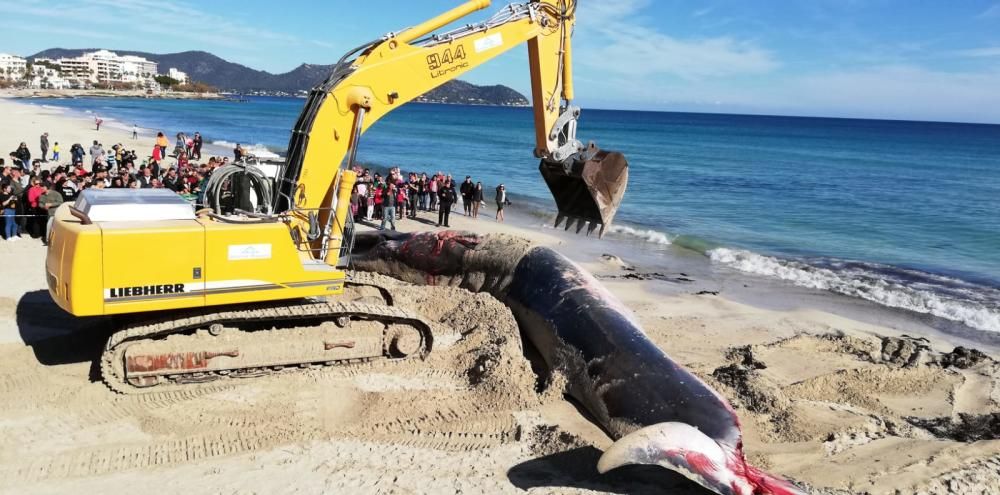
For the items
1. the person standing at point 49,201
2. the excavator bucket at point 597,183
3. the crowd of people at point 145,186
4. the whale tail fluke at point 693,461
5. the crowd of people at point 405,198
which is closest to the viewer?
the whale tail fluke at point 693,461

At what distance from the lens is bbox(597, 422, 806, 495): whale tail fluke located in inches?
231

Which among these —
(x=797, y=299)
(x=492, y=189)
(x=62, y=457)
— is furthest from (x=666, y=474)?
(x=492, y=189)

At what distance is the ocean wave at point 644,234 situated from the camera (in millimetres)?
21936

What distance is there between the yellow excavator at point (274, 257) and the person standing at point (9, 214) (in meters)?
7.51

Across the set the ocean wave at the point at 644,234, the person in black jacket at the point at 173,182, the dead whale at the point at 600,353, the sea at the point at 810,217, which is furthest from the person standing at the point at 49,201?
the ocean wave at the point at 644,234

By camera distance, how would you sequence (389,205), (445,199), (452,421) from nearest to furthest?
(452,421) → (389,205) → (445,199)

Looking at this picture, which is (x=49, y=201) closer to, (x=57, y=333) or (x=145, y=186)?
(x=145, y=186)

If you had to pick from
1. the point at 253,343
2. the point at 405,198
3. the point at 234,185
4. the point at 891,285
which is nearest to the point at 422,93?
the point at 234,185

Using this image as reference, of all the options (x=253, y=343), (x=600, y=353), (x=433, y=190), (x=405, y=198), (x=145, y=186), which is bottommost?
(x=253, y=343)

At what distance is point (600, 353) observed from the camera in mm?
8430

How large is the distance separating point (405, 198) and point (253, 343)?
13.1 m

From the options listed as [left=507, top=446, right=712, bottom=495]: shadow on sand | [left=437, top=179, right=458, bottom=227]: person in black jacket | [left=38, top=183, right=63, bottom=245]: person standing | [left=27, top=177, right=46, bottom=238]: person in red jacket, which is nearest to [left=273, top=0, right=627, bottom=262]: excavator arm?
[left=507, top=446, right=712, bottom=495]: shadow on sand

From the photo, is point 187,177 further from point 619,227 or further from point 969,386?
point 969,386

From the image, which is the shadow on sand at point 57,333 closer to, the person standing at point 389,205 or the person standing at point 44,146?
the person standing at point 389,205
